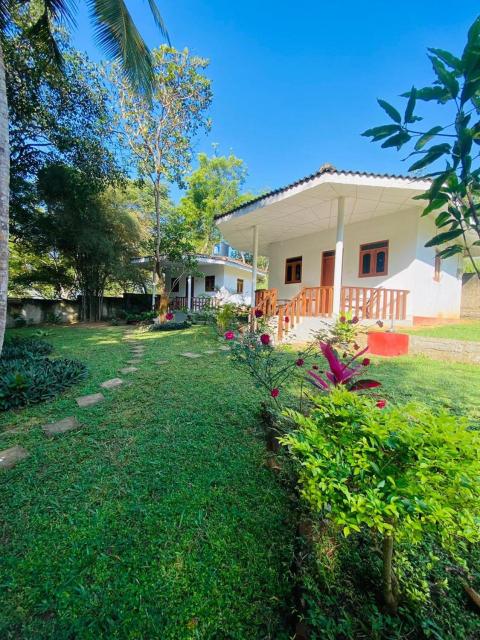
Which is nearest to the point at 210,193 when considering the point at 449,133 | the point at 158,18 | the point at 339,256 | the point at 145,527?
the point at 158,18

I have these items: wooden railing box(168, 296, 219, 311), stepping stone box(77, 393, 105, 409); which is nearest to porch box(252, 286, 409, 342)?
stepping stone box(77, 393, 105, 409)

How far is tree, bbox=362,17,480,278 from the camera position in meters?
0.83

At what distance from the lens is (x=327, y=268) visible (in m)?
8.79

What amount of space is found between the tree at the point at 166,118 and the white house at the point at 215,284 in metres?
4.49

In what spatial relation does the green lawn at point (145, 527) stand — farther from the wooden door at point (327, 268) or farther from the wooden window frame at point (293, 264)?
the wooden window frame at point (293, 264)

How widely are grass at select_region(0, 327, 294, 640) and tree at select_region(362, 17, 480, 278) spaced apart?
58.4 inches

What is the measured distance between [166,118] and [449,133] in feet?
36.8

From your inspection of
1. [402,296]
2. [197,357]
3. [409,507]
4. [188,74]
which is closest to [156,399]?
[197,357]

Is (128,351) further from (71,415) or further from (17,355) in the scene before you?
(71,415)

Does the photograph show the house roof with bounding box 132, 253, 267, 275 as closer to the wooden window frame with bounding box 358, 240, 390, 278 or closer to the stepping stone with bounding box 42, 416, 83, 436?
the wooden window frame with bounding box 358, 240, 390, 278

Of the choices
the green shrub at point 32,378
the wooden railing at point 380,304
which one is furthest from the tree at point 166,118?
the wooden railing at point 380,304

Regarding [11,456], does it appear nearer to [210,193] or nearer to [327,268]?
[327,268]

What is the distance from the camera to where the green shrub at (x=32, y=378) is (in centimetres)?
284

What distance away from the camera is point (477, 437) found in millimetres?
902
